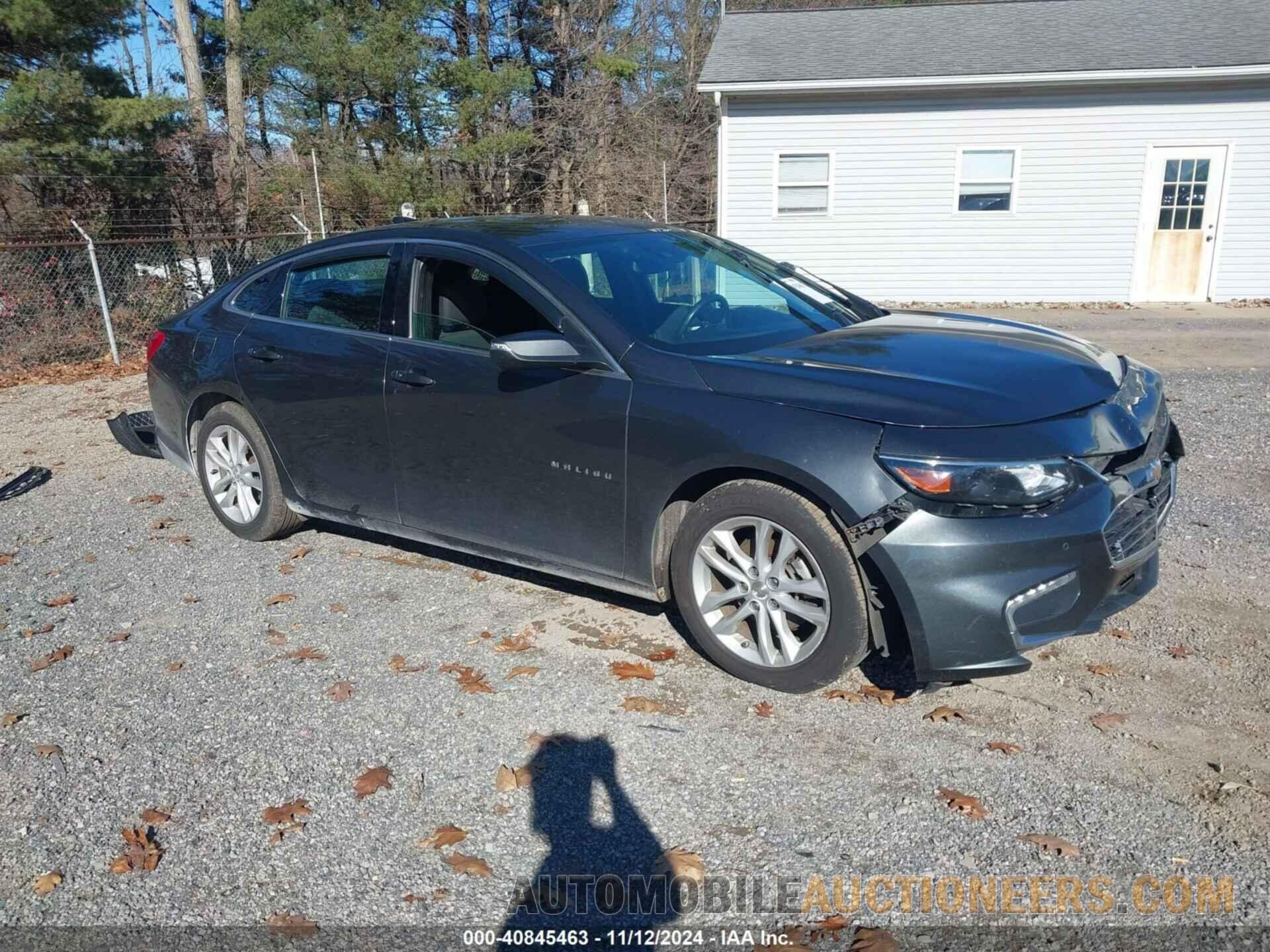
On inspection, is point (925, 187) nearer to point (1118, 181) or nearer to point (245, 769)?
point (1118, 181)

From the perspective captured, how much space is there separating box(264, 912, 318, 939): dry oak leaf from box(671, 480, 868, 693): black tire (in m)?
1.72

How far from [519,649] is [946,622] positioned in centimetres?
178

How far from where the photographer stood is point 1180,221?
50.5 ft

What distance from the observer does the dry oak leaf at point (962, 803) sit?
293 cm

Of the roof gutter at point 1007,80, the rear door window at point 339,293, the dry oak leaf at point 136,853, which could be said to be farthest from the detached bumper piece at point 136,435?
the roof gutter at point 1007,80

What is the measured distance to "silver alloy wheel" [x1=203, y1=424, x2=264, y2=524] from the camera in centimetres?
532

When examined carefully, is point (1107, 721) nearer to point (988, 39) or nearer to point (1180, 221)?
point (1180, 221)

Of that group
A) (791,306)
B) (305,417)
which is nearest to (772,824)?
(791,306)

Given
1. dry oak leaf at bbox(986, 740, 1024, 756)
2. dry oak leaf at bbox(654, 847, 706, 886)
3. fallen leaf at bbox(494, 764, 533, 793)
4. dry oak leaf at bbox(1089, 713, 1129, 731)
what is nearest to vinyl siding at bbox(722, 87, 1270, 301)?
dry oak leaf at bbox(1089, 713, 1129, 731)

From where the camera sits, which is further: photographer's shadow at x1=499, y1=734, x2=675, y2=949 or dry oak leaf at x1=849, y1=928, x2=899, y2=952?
photographer's shadow at x1=499, y1=734, x2=675, y2=949

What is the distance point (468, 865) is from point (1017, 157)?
50.6 feet

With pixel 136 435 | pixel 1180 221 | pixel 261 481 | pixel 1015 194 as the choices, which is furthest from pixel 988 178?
pixel 261 481

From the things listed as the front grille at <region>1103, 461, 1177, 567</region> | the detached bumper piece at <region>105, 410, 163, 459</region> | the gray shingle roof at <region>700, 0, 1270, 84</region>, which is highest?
the gray shingle roof at <region>700, 0, 1270, 84</region>

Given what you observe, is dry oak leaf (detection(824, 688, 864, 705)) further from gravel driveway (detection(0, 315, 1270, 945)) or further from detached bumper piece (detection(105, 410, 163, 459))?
detached bumper piece (detection(105, 410, 163, 459))
